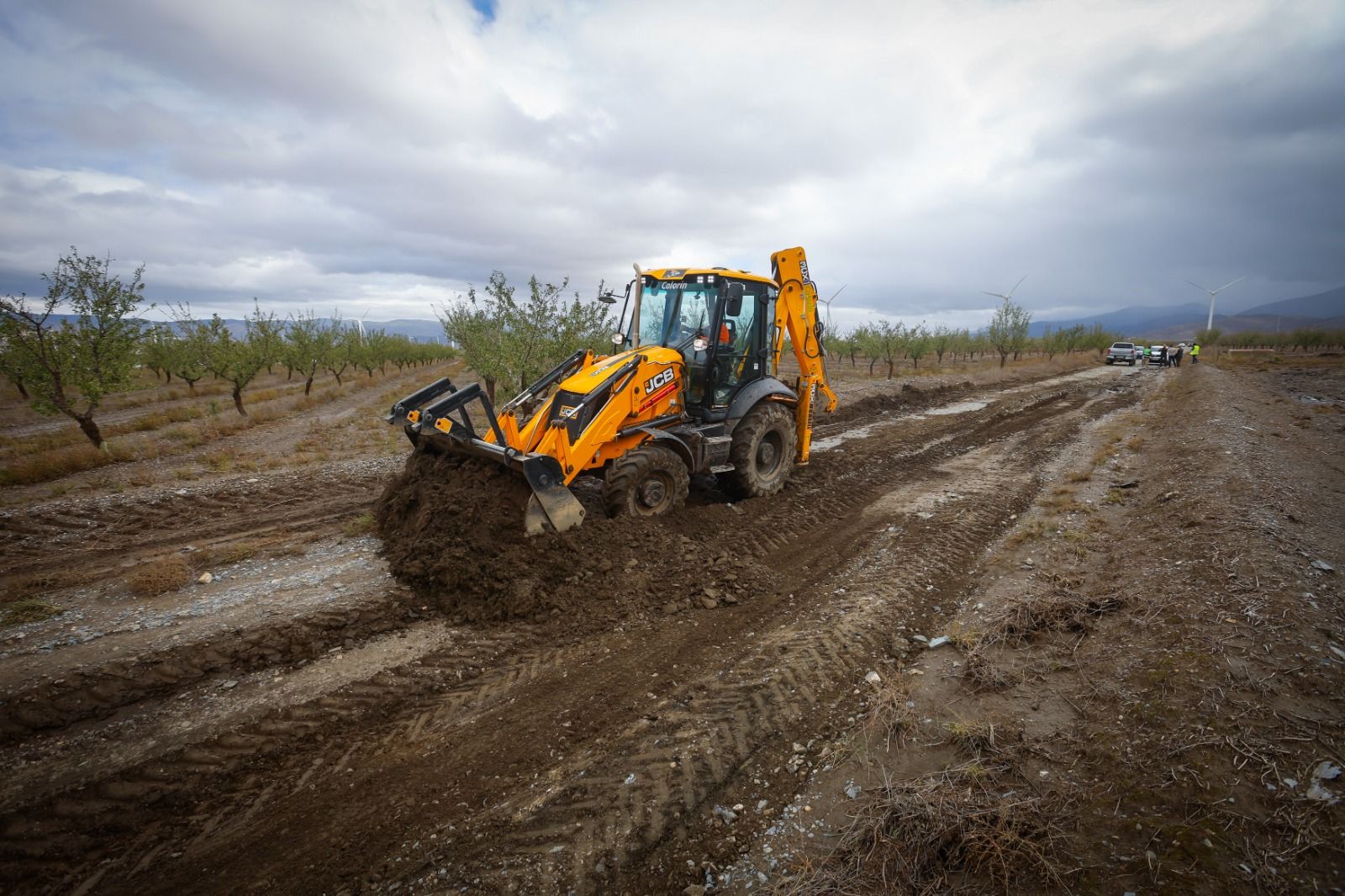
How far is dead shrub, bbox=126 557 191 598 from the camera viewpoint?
17.9 feet

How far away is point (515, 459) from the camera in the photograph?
5.52 meters

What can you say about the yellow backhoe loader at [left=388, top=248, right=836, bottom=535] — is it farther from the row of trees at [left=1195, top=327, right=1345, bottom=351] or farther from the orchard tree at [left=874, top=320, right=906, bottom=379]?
the row of trees at [left=1195, top=327, right=1345, bottom=351]

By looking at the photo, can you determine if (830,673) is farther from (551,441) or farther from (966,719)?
(551,441)

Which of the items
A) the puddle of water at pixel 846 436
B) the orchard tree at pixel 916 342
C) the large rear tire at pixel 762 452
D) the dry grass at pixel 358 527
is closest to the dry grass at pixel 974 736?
the large rear tire at pixel 762 452

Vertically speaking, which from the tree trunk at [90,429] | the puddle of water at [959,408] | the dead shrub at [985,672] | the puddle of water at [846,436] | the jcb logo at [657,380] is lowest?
the dead shrub at [985,672]

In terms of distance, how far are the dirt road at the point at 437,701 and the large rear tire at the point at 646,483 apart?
0.28m

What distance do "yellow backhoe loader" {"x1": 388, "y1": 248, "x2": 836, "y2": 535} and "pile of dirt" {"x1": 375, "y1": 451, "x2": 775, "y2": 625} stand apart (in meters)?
0.25

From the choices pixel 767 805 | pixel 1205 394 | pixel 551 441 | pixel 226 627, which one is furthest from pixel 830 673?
pixel 1205 394

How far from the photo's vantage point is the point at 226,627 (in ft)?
15.6

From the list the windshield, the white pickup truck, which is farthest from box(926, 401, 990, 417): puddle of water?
the white pickup truck

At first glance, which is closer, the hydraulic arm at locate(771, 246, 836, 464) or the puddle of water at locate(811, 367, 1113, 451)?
the hydraulic arm at locate(771, 246, 836, 464)

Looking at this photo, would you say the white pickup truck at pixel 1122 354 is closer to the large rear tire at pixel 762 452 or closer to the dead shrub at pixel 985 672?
the large rear tire at pixel 762 452

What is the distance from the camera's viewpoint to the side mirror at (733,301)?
23.6ft

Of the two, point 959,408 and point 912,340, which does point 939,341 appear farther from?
point 959,408
